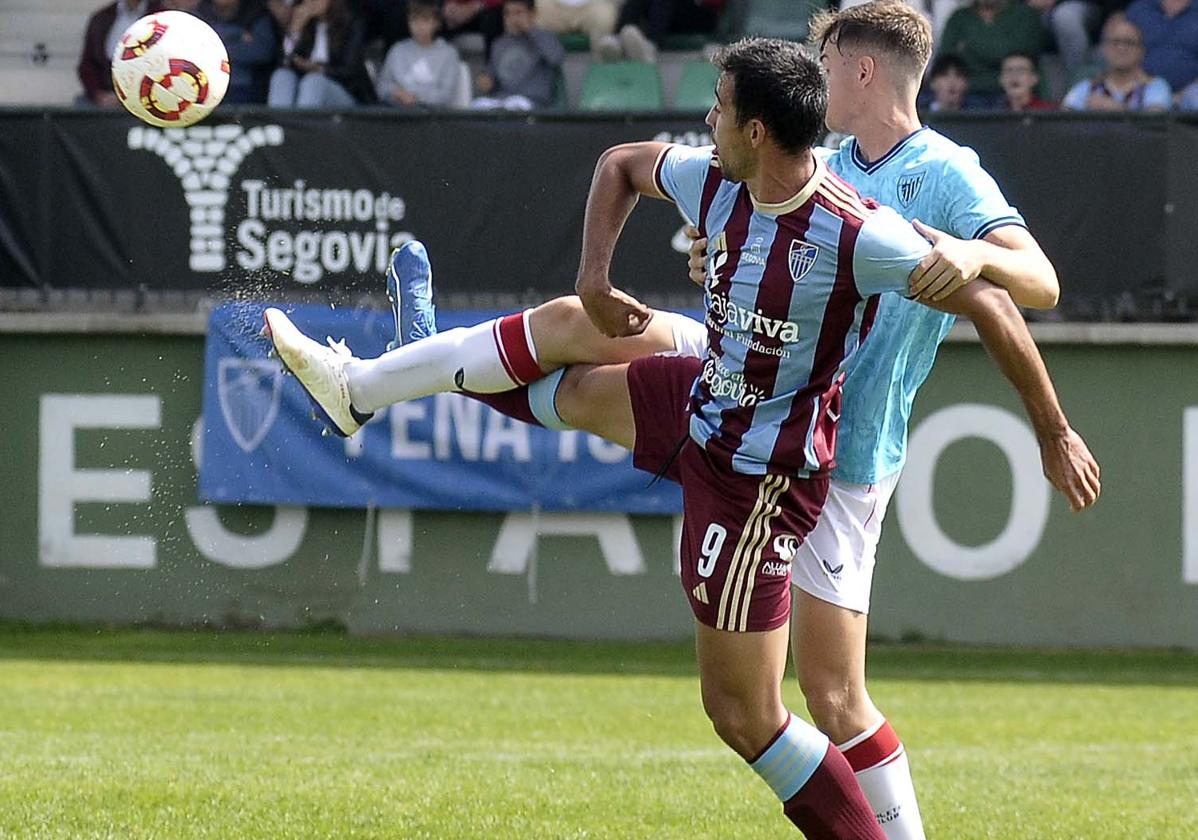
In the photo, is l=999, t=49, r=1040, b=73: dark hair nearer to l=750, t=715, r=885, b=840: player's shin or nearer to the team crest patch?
the team crest patch

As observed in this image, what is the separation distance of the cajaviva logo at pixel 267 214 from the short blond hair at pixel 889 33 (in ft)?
23.1

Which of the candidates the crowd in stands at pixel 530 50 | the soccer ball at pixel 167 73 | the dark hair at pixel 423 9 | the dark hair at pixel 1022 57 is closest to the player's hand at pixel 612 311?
the soccer ball at pixel 167 73

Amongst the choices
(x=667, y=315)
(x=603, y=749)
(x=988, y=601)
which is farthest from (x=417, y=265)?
(x=988, y=601)

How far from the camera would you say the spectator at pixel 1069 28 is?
13.5 metres

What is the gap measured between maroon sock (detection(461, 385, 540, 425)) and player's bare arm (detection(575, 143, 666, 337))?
0.53 metres

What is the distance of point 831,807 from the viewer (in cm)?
465

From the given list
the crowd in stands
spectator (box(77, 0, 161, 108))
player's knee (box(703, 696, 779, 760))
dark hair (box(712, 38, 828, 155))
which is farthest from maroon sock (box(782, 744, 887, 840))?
spectator (box(77, 0, 161, 108))

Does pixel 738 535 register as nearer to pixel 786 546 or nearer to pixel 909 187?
pixel 786 546

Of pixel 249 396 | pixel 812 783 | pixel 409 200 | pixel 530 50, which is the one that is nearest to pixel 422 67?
pixel 530 50

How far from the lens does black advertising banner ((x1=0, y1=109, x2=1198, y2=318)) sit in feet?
37.5

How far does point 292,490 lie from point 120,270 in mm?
1913

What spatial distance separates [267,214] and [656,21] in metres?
4.39

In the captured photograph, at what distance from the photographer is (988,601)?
12.0m

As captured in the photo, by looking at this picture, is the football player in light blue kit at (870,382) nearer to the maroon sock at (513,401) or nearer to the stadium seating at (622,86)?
the maroon sock at (513,401)
